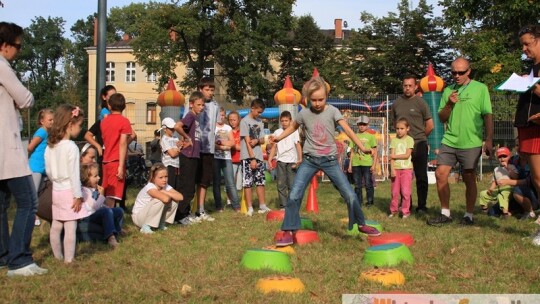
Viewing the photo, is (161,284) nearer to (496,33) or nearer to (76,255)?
(76,255)

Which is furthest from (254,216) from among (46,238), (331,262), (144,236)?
(331,262)

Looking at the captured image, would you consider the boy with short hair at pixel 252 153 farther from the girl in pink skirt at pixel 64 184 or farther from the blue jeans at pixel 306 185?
the girl in pink skirt at pixel 64 184

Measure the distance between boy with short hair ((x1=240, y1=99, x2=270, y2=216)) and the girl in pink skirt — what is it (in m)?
4.27

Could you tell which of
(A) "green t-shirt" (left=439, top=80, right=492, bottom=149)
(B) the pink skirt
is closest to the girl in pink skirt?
(B) the pink skirt

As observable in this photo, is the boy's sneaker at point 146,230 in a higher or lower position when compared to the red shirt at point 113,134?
lower

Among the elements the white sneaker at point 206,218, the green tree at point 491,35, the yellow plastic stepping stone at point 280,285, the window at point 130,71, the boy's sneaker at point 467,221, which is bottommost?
the white sneaker at point 206,218

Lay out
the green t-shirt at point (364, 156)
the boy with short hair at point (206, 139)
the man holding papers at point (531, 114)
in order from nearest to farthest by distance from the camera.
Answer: the man holding papers at point (531, 114) < the boy with short hair at point (206, 139) < the green t-shirt at point (364, 156)

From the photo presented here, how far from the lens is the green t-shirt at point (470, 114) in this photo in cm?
816

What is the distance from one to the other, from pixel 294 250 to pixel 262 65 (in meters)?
44.9

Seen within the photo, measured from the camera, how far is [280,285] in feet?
16.2

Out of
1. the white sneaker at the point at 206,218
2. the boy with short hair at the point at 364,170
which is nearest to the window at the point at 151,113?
the boy with short hair at the point at 364,170

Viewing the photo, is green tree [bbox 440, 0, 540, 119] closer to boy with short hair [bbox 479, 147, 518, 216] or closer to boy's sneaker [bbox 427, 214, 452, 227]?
boy with short hair [bbox 479, 147, 518, 216]

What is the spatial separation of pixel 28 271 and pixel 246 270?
6.18 ft

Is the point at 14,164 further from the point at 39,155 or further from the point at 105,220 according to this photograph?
the point at 39,155
